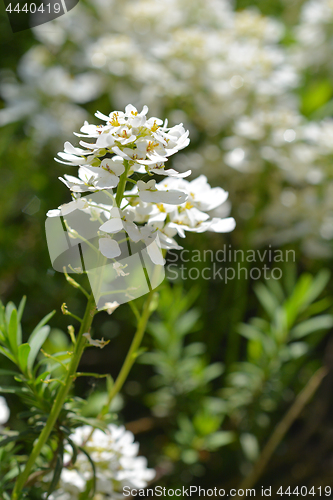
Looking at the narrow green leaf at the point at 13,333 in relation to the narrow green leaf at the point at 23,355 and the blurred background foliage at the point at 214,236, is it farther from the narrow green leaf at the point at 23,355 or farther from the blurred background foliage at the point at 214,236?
the blurred background foliage at the point at 214,236

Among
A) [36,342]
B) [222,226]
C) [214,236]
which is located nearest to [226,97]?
[214,236]

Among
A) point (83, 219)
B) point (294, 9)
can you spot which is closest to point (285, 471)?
point (83, 219)

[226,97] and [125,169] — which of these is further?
[226,97]

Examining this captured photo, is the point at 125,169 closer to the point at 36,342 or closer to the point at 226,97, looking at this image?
the point at 36,342

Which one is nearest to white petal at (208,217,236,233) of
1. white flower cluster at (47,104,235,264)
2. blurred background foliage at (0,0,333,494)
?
white flower cluster at (47,104,235,264)

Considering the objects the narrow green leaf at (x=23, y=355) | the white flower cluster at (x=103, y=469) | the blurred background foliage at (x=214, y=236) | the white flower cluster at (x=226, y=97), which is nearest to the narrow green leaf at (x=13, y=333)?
the narrow green leaf at (x=23, y=355)

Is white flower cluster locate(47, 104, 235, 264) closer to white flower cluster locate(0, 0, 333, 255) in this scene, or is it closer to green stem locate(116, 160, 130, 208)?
green stem locate(116, 160, 130, 208)

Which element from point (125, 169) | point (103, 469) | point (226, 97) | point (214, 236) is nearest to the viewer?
point (125, 169)
